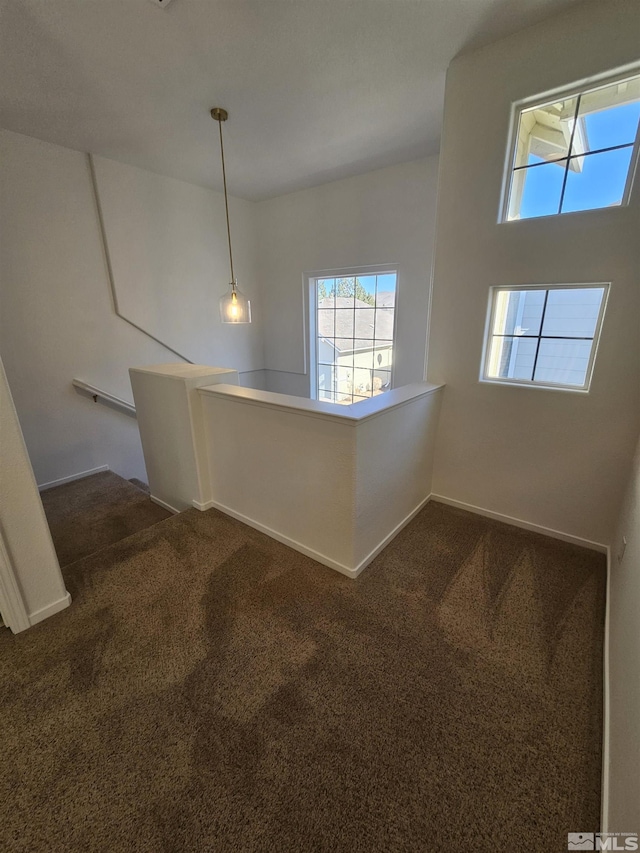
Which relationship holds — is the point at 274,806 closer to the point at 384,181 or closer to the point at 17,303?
the point at 17,303

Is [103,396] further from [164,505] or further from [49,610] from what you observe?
[49,610]

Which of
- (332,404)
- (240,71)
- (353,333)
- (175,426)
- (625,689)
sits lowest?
(625,689)

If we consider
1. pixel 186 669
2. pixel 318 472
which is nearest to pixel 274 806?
pixel 186 669

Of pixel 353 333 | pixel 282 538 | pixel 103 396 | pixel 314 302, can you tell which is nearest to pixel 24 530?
pixel 282 538

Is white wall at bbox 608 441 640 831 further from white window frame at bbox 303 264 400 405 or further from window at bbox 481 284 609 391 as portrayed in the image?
white window frame at bbox 303 264 400 405

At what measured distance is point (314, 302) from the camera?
455 cm

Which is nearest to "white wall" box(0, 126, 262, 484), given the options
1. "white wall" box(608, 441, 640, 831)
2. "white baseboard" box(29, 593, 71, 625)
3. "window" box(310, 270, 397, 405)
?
"window" box(310, 270, 397, 405)

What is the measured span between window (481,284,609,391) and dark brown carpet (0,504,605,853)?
1.20 metres

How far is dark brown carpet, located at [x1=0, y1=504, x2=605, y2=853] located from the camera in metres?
1.01

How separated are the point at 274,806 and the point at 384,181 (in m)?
4.60

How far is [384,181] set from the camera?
350 centimetres

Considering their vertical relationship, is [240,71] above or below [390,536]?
above

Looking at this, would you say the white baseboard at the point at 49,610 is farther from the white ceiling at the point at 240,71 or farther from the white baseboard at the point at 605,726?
the white ceiling at the point at 240,71

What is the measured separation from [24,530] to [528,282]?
10.1 feet
